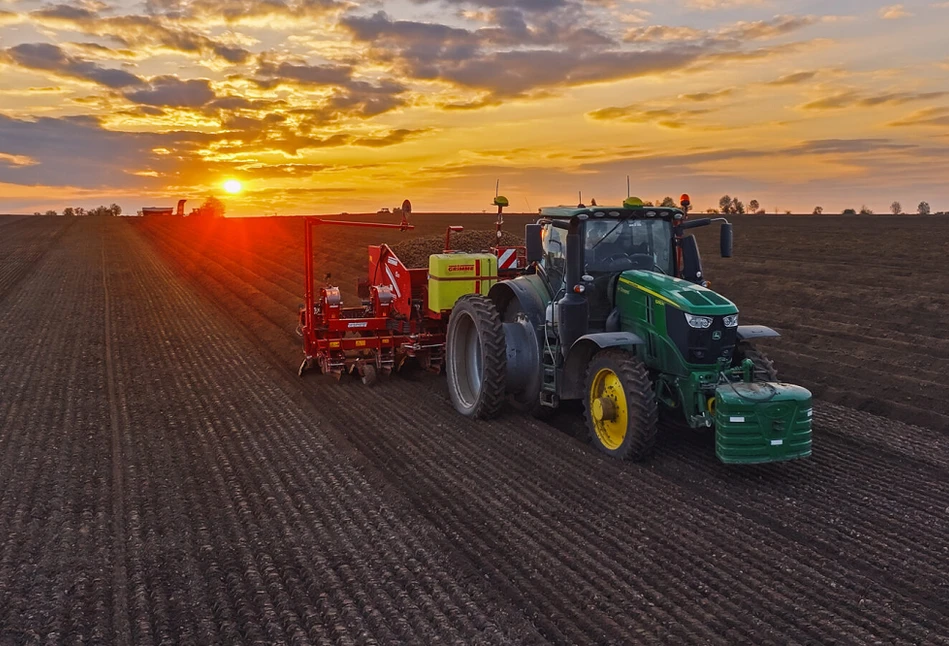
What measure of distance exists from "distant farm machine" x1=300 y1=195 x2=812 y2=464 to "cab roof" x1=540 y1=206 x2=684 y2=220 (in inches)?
0.4

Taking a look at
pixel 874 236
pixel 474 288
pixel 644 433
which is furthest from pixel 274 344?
pixel 874 236

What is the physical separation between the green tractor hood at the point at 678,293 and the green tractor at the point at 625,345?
14 mm

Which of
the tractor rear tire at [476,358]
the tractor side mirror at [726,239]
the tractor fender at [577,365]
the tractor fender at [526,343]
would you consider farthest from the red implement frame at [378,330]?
the tractor side mirror at [726,239]

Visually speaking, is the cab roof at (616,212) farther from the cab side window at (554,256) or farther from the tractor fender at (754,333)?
the tractor fender at (754,333)

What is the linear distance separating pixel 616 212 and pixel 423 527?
397 cm

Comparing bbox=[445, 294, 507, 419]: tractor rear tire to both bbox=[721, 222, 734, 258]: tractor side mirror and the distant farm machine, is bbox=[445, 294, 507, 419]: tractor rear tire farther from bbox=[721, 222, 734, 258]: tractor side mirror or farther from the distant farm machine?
bbox=[721, 222, 734, 258]: tractor side mirror

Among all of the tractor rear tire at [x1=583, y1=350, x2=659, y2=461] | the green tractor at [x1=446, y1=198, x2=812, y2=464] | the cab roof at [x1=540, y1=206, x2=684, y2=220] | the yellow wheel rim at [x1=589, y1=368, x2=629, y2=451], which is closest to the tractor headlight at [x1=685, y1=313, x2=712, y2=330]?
the green tractor at [x1=446, y1=198, x2=812, y2=464]

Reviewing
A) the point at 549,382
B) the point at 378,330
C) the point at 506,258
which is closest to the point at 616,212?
the point at 549,382

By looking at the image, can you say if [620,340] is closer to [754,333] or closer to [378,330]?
[754,333]

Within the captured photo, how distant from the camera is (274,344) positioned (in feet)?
46.1

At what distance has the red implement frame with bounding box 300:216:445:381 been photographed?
1123 cm

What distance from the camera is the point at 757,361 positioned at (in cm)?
744

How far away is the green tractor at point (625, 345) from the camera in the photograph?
6.68 metres

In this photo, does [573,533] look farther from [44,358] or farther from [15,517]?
[44,358]
